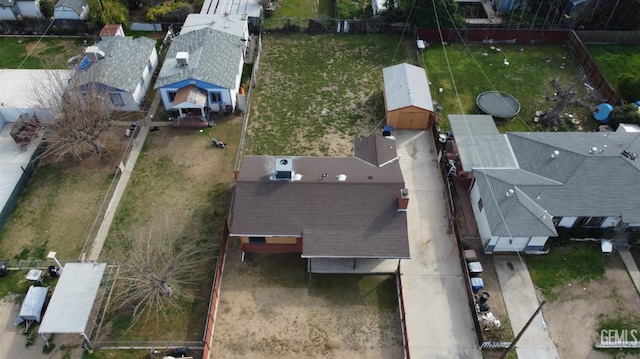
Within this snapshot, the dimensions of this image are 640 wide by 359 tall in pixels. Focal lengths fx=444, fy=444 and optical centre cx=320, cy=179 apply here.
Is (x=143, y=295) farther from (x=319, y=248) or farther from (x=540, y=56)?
(x=540, y=56)

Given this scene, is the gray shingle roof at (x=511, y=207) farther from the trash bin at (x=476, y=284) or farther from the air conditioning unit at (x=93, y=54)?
the air conditioning unit at (x=93, y=54)

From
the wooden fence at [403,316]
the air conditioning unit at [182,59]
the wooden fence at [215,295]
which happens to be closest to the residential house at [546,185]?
the wooden fence at [403,316]

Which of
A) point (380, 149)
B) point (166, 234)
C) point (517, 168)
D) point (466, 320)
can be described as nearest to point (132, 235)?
point (166, 234)

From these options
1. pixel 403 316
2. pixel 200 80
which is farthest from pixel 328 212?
pixel 200 80

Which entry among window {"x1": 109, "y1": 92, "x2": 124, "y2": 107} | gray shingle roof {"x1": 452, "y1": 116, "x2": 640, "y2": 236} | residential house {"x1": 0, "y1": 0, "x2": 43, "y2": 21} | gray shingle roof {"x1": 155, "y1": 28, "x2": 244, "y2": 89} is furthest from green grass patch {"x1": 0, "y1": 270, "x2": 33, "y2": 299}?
residential house {"x1": 0, "y1": 0, "x2": 43, "y2": 21}

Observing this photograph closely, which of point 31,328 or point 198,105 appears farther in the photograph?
point 198,105

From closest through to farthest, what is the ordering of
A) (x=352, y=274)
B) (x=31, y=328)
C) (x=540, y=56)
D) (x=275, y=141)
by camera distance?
(x=31, y=328) < (x=352, y=274) < (x=275, y=141) < (x=540, y=56)

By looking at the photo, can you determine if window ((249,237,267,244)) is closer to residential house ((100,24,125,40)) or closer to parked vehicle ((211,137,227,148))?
parked vehicle ((211,137,227,148))
